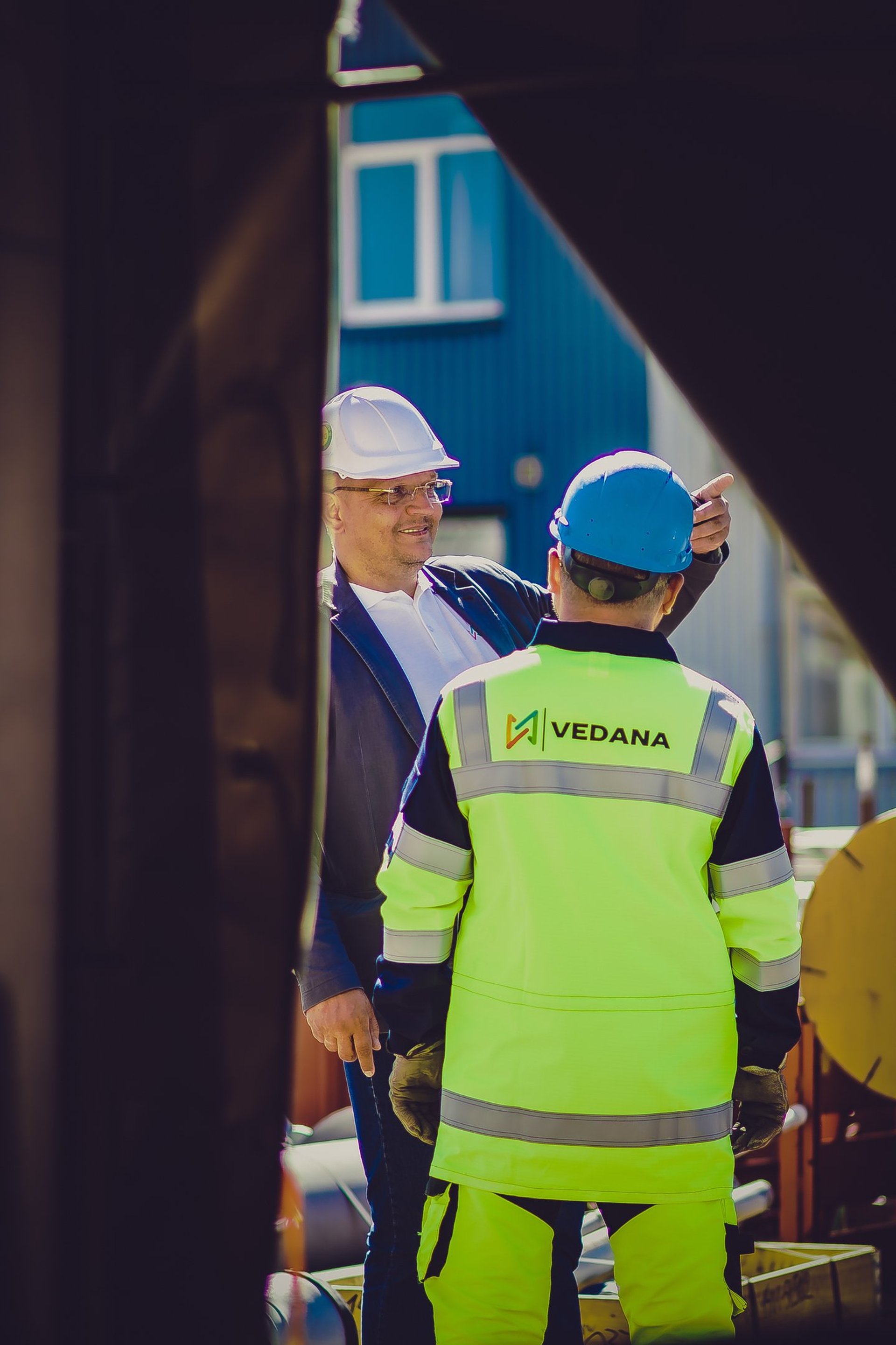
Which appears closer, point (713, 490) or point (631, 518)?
point (631, 518)

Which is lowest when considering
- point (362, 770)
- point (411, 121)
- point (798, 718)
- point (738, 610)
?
point (798, 718)

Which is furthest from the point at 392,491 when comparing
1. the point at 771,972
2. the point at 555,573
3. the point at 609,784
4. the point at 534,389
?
the point at 534,389

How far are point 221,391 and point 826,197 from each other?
0.91 m

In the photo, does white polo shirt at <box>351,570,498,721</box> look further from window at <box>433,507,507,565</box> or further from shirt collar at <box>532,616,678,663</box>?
window at <box>433,507,507,565</box>

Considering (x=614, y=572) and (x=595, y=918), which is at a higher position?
(x=614, y=572)

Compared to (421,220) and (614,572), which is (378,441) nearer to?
(614,572)

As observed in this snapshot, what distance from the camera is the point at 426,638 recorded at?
9.14 ft

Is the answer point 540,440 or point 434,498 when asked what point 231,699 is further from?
point 540,440

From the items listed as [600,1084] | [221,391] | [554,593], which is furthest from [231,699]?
[600,1084]

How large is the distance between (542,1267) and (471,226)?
949cm

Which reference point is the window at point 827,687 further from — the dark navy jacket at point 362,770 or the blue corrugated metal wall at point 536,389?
the dark navy jacket at point 362,770

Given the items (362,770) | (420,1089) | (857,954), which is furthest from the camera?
(857,954)

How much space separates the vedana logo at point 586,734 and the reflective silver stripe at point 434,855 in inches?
7.7

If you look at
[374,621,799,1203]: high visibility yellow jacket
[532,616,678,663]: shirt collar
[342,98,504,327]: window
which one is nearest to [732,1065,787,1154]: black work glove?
[374,621,799,1203]: high visibility yellow jacket
